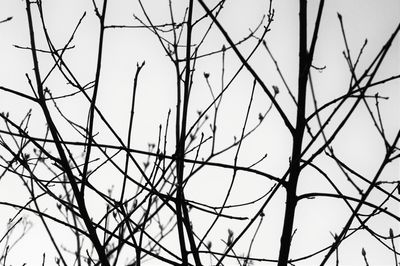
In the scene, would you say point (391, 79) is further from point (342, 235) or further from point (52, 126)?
point (52, 126)

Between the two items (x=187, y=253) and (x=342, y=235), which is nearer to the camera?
(x=342, y=235)

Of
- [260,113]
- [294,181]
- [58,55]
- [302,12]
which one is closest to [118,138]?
[58,55]

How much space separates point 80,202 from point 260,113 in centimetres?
176

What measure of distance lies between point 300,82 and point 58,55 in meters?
1.10

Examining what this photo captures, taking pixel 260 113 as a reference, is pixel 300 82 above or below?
below

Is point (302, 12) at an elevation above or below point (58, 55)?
below

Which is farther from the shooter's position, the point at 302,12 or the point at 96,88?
the point at 96,88

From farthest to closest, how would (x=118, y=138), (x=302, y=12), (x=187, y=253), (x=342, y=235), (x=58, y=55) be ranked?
1. (x=58, y=55)
2. (x=118, y=138)
3. (x=187, y=253)
4. (x=342, y=235)
5. (x=302, y=12)

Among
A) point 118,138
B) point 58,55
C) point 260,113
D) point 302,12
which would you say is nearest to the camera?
point 302,12

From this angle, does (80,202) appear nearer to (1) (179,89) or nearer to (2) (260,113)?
(1) (179,89)

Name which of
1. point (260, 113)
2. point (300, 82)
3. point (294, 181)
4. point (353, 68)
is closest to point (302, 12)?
point (300, 82)

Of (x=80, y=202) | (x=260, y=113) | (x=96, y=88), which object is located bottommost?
(x=80, y=202)

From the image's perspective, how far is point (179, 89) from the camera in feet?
6.04

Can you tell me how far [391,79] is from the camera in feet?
4.71
